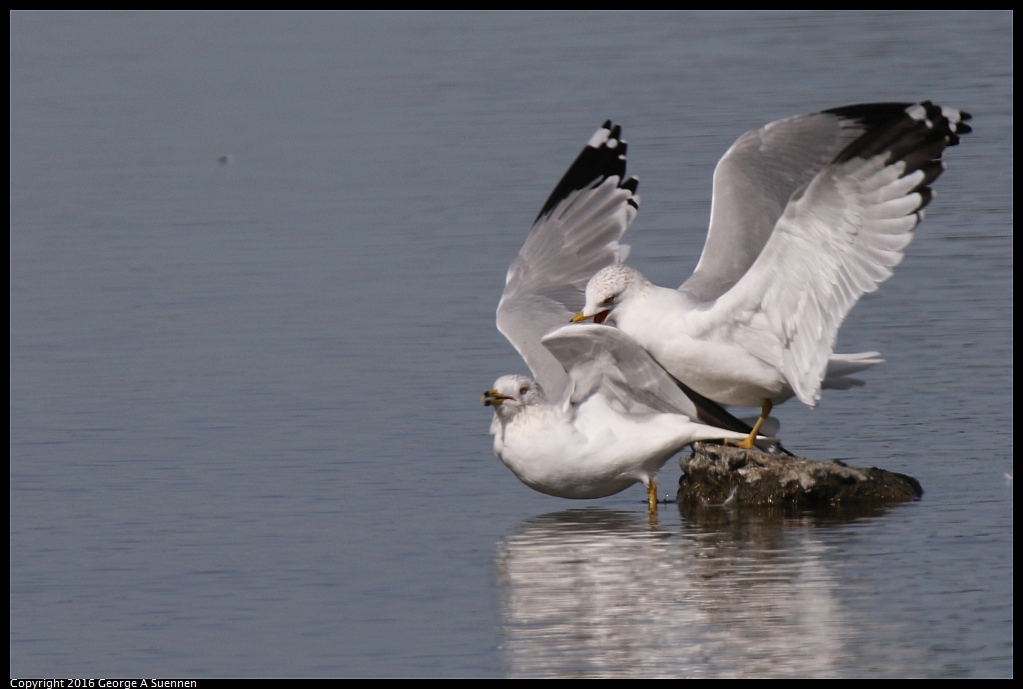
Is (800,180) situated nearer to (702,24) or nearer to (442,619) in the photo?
(442,619)

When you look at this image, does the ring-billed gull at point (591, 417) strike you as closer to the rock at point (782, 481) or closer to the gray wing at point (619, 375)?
the gray wing at point (619, 375)

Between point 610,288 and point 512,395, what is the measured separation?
0.80m

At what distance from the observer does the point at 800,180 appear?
32.1ft

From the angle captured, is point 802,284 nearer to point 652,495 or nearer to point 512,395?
point 652,495

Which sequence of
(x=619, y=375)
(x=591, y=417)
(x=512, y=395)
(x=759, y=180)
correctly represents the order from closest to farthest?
(x=512, y=395)
(x=591, y=417)
(x=619, y=375)
(x=759, y=180)

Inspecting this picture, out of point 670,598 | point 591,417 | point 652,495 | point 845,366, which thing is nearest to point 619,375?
point 591,417

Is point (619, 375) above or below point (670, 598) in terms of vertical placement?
above

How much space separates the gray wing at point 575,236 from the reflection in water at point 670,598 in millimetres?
1756

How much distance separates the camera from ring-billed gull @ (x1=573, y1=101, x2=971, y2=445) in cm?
805

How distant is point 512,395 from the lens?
8297mm

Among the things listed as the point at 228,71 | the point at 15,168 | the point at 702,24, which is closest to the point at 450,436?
the point at 15,168

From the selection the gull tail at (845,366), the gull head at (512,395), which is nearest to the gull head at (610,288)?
the gull head at (512,395)
